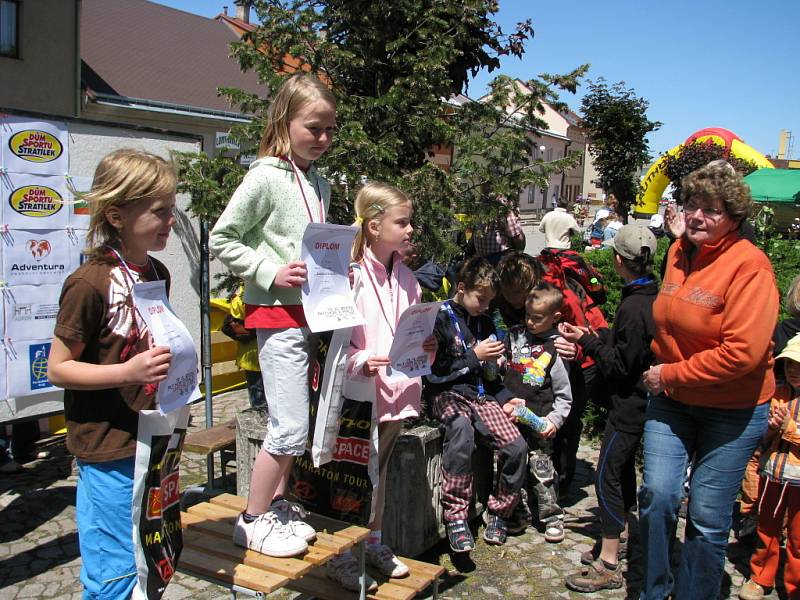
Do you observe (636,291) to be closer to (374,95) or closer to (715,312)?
(715,312)

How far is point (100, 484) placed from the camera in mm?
2320

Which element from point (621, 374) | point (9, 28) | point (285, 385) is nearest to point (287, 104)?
point (285, 385)

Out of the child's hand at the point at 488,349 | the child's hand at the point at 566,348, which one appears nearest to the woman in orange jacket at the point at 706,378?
Result: the child's hand at the point at 566,348

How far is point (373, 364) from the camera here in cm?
324

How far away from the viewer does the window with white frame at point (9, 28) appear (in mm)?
12250

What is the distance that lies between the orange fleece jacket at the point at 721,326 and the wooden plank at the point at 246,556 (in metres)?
1.82

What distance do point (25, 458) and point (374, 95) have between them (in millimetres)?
4076

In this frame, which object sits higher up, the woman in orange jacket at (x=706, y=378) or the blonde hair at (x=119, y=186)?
the blonde hair at (x=119, y=186)

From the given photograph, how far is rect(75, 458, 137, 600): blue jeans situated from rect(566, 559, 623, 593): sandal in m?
2.62

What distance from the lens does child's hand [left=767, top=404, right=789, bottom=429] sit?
157 inches

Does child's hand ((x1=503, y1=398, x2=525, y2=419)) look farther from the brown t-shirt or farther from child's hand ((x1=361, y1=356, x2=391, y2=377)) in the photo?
the brown t-shirt

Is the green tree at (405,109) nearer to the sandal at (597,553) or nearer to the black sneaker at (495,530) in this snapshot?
the black sneaker at (495,530)

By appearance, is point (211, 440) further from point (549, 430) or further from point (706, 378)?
point (706, 378)

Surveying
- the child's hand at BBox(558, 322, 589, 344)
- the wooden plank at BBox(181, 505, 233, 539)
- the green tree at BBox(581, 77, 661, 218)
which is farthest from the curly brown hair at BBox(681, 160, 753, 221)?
the green tree at BBox(581, 77, 661, 218)
